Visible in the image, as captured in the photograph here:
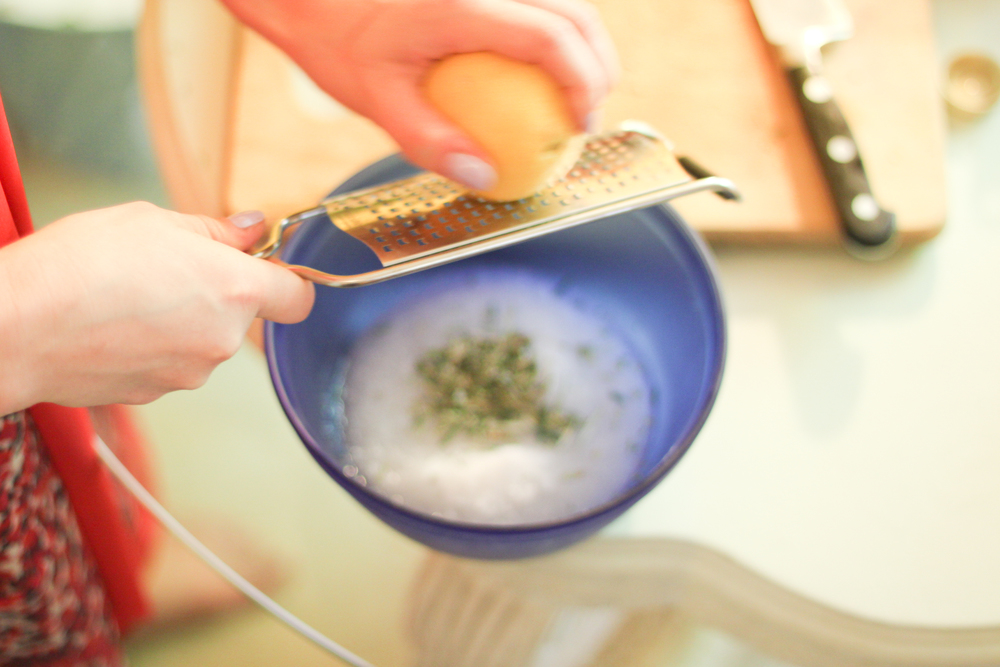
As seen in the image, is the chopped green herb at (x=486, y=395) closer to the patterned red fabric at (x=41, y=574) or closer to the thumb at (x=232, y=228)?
the thumb at (x=232, y=228)

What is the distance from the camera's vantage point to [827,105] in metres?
0.80

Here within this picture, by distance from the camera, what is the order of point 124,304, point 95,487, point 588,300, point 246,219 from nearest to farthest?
1. point 124,304
2. point 246,219
3. point 95,487
4. point 588,300

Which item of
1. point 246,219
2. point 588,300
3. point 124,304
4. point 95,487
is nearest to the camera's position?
point 124,304

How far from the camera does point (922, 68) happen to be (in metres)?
0.86

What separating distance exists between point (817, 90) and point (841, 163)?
11 centimetres

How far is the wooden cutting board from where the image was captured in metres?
0.79

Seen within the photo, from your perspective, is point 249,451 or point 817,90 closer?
point 249,451

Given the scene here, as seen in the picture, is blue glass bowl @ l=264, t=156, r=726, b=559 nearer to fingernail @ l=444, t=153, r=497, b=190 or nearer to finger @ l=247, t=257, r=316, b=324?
finger @ l=247, t=257, r=316, b=324

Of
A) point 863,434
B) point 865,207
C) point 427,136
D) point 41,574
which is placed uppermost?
point 427,136

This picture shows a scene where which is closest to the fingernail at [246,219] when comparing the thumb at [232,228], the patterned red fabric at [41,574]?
the thumb at [232,228]

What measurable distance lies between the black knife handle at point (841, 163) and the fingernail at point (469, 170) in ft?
1.53

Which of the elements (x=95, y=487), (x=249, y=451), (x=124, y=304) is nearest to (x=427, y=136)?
(x=124, y=304)

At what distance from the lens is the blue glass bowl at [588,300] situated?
19.1 inches

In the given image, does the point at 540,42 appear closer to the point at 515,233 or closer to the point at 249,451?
the point at 515,233
